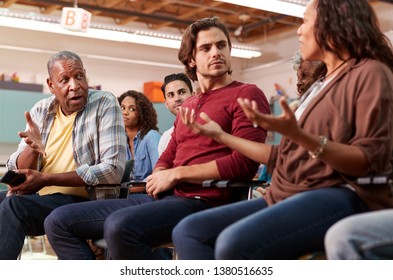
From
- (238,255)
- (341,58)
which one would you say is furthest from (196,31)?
(238,255)

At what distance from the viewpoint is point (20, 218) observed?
7.55 ft

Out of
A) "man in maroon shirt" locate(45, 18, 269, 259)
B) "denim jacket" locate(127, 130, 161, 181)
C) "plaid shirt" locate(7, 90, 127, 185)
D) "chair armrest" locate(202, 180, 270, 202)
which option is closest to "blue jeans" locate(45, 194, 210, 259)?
"man in maroon shirt" locate(45, 18, 269, 259)

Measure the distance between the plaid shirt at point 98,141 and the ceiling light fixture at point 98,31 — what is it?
4.26m

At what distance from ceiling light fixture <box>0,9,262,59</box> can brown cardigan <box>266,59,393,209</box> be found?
17.9 ft

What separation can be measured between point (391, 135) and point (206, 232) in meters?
0.59

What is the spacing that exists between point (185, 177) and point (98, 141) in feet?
2.27

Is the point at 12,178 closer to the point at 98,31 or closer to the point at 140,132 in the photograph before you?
the point at 140,132

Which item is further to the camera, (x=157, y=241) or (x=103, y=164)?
(x=103, y=164)

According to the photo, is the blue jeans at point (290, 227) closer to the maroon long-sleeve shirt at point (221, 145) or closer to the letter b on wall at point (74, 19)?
the maroon long-sleeve shirt at point (221, 145)

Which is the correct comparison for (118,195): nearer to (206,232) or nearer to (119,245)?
(119,245)

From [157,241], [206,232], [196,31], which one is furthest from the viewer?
[196,31]

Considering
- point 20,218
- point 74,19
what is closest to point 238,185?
point 20,218

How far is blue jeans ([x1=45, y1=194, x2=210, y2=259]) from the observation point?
182cm

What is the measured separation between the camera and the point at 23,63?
8.73 meters
